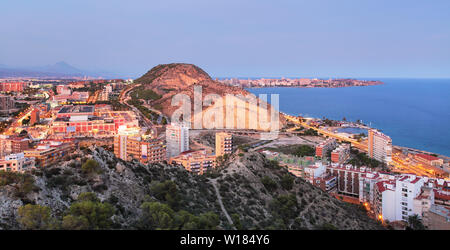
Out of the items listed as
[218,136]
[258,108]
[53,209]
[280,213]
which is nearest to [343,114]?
[258,108]

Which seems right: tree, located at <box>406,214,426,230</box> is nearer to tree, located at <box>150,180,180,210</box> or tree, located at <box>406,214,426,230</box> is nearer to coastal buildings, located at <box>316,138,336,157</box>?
tree, located at <box>150,180,180,210</box>

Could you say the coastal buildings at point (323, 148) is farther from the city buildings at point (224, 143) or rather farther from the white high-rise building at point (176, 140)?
the white high-rise building at point (176, 140)

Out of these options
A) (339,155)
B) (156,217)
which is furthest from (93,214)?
(339,155)

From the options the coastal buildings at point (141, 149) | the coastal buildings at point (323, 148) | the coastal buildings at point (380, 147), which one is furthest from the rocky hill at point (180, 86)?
the coastal buildings at point (141, 149)

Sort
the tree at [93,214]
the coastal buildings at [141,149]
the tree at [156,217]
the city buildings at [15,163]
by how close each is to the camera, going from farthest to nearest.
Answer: the coastal buildings at [141,149] < the city buildings at [15,163] < the tree at [156,217] < the tree at [93,214]
